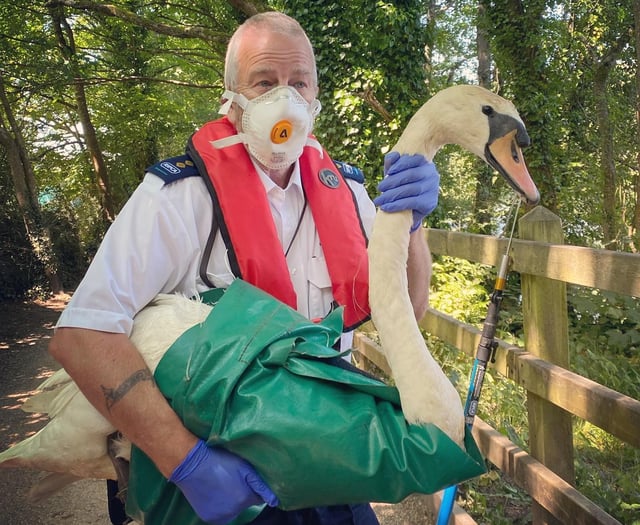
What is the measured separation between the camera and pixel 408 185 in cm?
157

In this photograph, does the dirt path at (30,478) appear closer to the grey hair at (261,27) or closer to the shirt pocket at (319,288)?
the shirt pocket at (319,288)

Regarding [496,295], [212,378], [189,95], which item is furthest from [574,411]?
[189,95]

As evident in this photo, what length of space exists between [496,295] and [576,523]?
0.97 meters

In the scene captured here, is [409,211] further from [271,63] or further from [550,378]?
[550,378]

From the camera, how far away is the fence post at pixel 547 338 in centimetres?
254

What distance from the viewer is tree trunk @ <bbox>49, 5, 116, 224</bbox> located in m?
11.1

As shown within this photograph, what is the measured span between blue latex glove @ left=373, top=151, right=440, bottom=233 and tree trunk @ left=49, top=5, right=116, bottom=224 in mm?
10988

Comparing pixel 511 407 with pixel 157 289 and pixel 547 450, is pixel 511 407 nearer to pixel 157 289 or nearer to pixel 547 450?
pixel 547 450

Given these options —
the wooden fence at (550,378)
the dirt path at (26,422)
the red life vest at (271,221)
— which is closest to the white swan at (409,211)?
the red life vest at (271,221)

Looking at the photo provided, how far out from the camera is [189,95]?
17.0 meters

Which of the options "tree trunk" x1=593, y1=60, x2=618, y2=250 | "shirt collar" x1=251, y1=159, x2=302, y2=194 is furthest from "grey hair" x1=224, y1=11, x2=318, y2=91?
"tree trunk" x1=593, y1=60, x2=618, y2=250

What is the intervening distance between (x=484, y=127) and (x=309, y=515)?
3.90 ft

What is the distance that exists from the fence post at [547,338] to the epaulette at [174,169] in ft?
5.17

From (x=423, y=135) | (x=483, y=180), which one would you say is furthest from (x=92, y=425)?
(x=483, y=180)
